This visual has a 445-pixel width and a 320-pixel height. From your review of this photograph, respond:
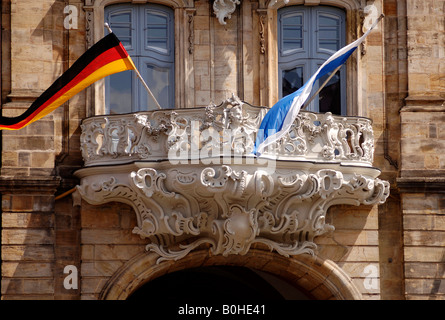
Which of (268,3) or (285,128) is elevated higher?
(268,3)

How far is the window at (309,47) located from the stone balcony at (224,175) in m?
1.14

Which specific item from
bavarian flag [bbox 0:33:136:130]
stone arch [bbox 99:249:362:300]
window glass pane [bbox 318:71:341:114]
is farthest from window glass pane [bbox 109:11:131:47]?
stone arch [bbox 99:249:362:300]

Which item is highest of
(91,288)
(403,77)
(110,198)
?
(403,77)

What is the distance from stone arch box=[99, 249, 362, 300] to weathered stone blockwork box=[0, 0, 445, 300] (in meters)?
0.02

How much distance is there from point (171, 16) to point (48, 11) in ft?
6.78

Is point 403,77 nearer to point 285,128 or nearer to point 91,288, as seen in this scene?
point 285,128

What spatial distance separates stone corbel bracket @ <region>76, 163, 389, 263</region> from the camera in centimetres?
2216

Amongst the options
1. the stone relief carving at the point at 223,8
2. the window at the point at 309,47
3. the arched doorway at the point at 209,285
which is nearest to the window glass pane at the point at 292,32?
the window at the point at 309,47

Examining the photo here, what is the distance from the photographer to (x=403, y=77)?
78.9 feet

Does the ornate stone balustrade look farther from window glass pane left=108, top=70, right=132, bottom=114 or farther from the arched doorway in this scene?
the arched doorway

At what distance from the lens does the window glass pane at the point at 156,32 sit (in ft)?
78.2

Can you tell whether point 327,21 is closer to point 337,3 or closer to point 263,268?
point 337,3

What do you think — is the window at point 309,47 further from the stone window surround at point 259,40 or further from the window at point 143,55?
the window at point 143,55

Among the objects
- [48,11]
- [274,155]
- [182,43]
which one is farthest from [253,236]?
[48,11]
